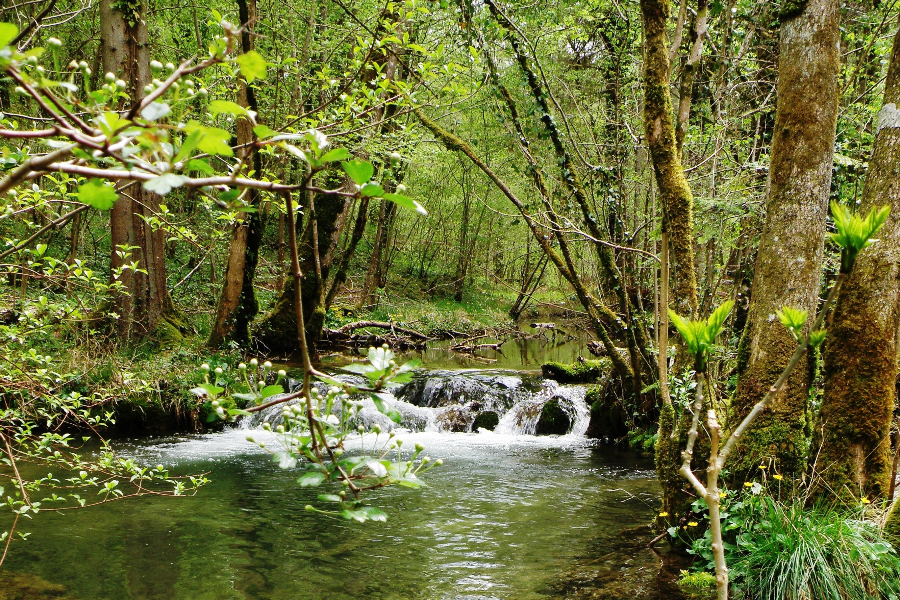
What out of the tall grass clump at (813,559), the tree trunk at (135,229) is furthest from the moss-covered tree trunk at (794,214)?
the tree trunk at (135,229)

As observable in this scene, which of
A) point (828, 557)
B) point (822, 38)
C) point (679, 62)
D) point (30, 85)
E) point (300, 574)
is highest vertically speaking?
point (679, 62)

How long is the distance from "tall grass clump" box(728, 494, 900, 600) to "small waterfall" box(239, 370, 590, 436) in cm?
687

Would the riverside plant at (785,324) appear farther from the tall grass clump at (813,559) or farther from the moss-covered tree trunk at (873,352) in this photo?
the moss-covered tree trunk at (873,352)

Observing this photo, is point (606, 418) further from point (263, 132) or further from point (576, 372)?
point (263, 132)

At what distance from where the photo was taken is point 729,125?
7.69 meters

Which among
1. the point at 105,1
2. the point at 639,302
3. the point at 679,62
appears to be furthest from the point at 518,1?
the point at 105,1

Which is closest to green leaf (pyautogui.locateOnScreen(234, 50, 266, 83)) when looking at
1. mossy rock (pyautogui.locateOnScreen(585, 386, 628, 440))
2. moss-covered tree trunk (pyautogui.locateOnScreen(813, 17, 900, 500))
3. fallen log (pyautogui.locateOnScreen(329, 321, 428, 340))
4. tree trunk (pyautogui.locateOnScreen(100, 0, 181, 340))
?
moss-covered tree trunk (pyautogui.locateOnScreen(813, 17, 900, 500))

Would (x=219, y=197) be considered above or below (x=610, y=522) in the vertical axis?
above

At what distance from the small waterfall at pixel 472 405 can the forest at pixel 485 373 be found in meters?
0.08

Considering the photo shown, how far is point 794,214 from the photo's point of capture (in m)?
4.10

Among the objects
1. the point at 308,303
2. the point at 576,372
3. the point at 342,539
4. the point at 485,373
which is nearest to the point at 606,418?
the point at 576,372

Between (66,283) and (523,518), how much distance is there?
15.8 ft

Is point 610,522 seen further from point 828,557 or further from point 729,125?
point 729,125

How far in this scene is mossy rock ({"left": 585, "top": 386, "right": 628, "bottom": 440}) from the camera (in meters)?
9.93
